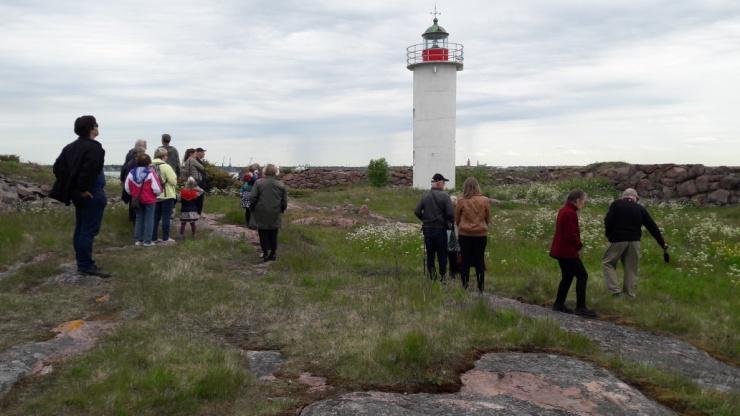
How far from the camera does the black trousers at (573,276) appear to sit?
10.3 m

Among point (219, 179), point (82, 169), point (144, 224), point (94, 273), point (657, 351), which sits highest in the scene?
point (82, 169)

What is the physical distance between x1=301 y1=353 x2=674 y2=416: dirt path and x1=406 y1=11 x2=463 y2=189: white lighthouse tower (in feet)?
99.3

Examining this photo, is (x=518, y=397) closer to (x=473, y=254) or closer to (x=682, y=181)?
(x=473, y=254)

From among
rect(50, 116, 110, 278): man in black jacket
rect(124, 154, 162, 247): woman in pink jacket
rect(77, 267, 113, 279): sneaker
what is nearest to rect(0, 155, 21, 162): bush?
rect(124, 154, 162, 247): woman in pink jacket

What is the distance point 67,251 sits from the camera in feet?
41.6

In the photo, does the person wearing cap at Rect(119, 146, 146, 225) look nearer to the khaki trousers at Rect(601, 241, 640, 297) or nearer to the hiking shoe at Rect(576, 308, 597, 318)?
the hiking shoe at Rect(576, 308, 597, 318)

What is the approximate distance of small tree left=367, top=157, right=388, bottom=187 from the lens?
42844 mm

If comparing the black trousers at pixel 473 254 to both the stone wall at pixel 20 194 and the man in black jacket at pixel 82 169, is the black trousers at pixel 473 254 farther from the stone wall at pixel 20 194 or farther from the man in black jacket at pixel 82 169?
the stone wall at pixel 20 194

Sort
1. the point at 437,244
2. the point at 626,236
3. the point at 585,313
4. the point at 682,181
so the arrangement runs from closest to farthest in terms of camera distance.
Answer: the point at 585,313
the point at 437,244
the point at 626,236
the point at 682,181

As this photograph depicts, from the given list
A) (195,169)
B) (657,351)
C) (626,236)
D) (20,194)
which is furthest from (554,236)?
(20,194)

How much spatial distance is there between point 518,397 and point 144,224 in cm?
992

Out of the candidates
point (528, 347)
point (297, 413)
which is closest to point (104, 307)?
point (297, 413)

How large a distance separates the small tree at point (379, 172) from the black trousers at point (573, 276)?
106ft

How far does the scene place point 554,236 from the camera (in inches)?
444
